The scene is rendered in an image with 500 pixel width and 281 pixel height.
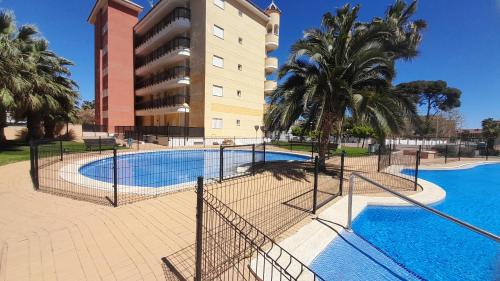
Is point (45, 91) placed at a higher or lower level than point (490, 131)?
higher

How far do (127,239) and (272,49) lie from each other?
34385 millimetres

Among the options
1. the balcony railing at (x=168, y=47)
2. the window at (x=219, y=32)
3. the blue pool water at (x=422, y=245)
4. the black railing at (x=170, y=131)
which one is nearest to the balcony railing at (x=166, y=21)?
the balcony railing at (x=168, y=47)

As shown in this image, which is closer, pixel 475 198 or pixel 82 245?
pixel 82 245

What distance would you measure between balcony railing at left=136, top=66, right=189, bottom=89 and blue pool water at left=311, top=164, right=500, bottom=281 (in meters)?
24.1

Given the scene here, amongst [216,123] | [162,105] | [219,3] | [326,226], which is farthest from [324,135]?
[162,105]

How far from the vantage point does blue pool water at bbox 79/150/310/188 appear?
9.57 m

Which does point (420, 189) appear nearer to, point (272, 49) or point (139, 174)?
point (139, 174)

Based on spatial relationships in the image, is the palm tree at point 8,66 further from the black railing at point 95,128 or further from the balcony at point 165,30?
the black railing at point 95,128

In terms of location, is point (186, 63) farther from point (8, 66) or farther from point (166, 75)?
point (8, 66)

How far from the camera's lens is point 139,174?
10492 mm

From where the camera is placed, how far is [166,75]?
27250mm

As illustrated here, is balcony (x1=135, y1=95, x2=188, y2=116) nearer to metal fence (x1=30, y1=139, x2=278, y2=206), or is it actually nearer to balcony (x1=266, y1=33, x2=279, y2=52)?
metal fence (x1=30, y1=139, x2=278, y2=206)

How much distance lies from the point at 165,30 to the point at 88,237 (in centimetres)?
2701

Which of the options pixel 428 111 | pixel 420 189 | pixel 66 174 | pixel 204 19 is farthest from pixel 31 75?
pixel 428 111
